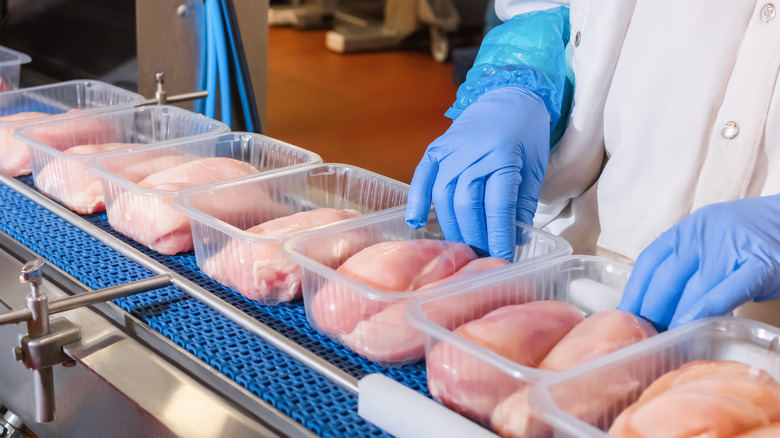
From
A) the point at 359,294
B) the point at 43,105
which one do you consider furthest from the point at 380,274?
the point at 43,105

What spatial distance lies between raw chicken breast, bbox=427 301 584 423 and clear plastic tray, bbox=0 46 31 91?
1.88m

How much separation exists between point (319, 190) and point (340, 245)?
1.14ft

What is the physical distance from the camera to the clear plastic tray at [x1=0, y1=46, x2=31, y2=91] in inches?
89.8

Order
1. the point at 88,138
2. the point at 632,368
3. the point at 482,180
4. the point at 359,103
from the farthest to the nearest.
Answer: the point at 359,103 < the point at 88,138 < the point at 482,180 < the point at 632,368

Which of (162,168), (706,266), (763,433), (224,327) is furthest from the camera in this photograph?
(162,168)

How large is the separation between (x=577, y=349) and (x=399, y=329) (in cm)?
24

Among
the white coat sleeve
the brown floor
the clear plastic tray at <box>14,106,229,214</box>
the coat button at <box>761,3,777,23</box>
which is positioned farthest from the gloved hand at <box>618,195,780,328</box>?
the brown floor

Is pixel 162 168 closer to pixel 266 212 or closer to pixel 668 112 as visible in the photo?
pixel 266 212

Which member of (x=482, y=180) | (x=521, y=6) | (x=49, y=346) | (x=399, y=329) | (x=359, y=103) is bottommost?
(x=359, y=103)

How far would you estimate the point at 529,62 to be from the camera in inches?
59.3

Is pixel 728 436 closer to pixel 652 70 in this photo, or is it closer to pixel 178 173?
pixel 652 70

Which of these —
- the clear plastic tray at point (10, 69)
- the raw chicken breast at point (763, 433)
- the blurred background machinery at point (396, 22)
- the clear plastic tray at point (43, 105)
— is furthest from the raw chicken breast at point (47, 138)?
the blurred background machinery at point (396, 22)

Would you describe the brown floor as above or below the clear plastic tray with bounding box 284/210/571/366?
below

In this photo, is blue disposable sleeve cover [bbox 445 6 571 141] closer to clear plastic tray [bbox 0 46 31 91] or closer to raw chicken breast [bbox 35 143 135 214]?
raw chicken breast [bbox 35 143 135 214]
